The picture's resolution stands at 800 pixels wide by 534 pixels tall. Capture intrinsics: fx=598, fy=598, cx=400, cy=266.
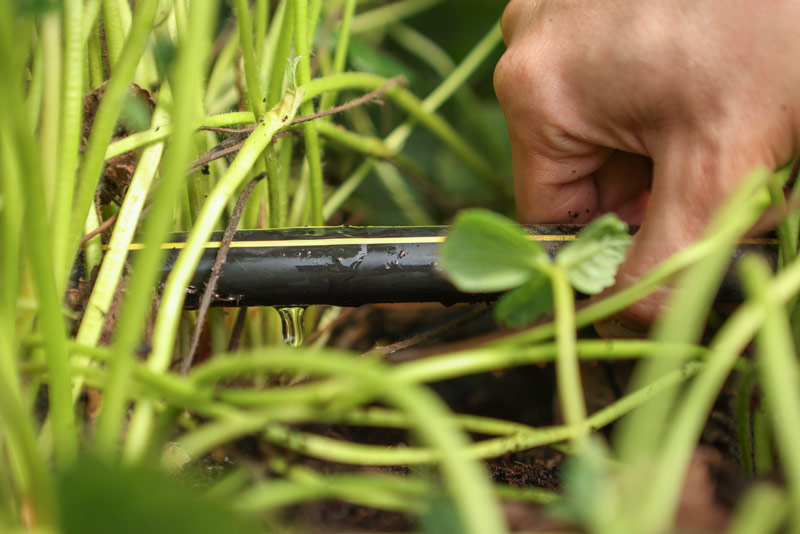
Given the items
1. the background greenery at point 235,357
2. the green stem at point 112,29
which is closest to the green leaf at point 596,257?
the background greenery at point 235,357

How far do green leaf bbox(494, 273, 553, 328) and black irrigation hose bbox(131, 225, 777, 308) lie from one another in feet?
0.52

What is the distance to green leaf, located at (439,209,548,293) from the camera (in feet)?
0.82

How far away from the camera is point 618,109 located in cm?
46

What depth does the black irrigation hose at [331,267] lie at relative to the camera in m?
0.42

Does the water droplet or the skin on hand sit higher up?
the skin on hand

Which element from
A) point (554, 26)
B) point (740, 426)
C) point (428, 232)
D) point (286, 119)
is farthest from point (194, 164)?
point (740, 426)

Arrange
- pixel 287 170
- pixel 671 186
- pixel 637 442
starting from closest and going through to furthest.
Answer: pixel 637 442, pixel 671 186, pixel 287 170

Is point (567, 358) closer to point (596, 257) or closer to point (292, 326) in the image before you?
point (596, 257)

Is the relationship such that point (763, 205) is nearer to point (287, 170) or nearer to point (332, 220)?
point (287, 170)

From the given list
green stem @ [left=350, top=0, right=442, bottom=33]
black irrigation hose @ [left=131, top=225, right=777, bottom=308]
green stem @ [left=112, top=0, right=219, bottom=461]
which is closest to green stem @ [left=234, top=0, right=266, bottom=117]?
black irrigation hose @ [left=131, top=225, right=777, bottom=308]

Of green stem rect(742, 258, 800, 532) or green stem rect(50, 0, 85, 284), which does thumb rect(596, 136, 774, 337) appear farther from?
green stem rect(50, 0, 85, 284)

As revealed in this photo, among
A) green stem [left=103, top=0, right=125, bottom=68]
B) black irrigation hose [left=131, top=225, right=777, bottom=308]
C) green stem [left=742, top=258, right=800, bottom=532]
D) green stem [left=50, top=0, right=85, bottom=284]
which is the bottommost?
green stem [left=742, top=258, right=800, bottom=532]

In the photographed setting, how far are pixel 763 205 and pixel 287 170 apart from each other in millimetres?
426

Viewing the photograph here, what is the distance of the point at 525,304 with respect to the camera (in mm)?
280
